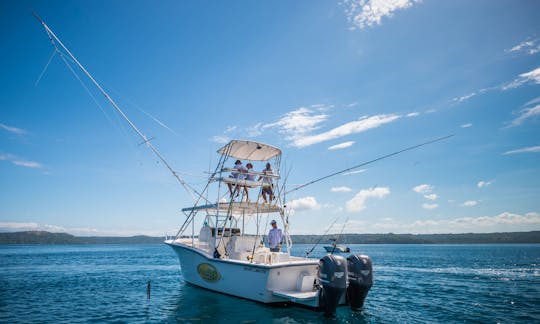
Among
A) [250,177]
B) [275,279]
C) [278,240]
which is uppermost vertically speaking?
[250,177]

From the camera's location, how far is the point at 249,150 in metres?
13.4

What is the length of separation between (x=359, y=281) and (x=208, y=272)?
631 centimetres

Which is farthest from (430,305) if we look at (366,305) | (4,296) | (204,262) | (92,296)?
(4,296)

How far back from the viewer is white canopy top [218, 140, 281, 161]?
12.8m

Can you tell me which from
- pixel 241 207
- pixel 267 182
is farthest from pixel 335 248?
pixel 241 207

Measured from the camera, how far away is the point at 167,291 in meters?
16.1

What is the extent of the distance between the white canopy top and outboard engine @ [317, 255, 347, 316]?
5.33m

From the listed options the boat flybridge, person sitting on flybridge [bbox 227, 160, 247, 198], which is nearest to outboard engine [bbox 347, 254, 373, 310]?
the boat flybridge

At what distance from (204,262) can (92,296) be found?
6818mm

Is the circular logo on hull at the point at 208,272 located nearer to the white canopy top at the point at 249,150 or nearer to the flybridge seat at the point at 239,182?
the flybridge seat at the point at 239,182

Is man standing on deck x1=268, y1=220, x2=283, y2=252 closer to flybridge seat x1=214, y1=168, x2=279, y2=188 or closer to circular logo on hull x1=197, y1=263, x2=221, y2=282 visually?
flybridge seat x1=214, y1=168, x2=279, y2=188

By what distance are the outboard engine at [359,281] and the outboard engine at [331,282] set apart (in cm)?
96

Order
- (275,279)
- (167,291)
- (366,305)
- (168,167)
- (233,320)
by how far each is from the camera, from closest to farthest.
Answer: (233,320) → (275,279) → (366,305) → (168,167) → (167,291)

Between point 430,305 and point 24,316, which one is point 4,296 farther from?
point 430,305
